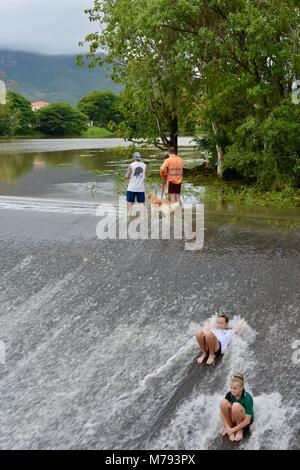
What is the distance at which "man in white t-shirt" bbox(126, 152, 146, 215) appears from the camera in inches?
536

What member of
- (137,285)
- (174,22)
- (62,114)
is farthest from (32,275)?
(62,114)

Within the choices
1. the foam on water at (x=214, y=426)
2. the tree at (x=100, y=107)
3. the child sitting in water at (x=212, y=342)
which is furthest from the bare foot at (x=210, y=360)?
the tree at (x=100, y=107)

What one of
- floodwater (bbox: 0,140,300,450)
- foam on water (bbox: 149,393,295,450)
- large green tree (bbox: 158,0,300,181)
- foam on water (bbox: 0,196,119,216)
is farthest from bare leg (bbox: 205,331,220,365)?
large green tree (bbox: 158,0,300,181)

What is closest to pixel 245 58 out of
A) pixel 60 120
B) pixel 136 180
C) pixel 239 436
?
pixel 136 180

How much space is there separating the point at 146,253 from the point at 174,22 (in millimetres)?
9789

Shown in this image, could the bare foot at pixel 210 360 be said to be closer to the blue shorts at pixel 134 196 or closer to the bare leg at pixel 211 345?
the bare leg at pixel 211 345

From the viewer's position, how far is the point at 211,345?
27.1 feet

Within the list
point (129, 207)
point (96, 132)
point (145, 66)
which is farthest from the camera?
point (96, 132)

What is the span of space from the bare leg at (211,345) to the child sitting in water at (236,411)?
1.24 meters

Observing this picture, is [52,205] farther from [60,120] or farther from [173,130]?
[60,120]

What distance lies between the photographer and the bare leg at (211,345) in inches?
324

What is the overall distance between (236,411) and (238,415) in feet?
0.19

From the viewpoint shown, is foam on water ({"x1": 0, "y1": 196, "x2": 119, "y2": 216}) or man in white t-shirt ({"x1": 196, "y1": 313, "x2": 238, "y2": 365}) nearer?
man in white t-shirt ({"x1": 196, "y1": 313, "x2": 238, "y2": 365})

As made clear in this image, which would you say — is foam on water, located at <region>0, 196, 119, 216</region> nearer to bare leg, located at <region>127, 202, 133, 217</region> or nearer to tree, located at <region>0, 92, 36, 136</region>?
bare leg, located at <region>127, 202, 133, 217</region>
